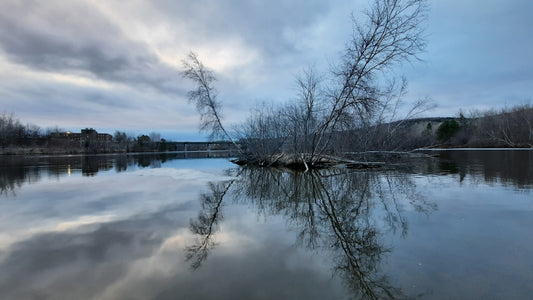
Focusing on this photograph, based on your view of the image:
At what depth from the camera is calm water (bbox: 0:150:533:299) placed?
2.88m

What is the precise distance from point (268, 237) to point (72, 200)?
23.5ft

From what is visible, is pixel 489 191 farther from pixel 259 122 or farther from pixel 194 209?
pixel 259 122

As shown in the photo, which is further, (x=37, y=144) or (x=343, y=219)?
(x=37, y=144)

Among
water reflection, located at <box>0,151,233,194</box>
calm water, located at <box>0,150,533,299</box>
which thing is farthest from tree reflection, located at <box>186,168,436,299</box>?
water reflection, located at <box>0,151,233,194</box>

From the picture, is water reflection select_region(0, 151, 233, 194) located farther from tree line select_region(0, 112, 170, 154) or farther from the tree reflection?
tree line select_region(0, 112, 170, 154)

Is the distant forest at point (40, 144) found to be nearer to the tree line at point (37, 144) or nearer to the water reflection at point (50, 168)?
the tree line at point (37, 144)

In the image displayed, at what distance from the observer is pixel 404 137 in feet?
90.1

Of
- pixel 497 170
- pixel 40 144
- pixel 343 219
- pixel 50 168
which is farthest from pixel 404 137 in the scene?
pixel 40 144

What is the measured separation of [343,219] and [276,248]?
2015mm

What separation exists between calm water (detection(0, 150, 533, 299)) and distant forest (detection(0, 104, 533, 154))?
40.6 feet

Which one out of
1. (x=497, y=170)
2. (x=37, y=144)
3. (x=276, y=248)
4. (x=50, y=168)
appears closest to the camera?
(x=276, y=248)

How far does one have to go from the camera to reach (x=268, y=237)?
180 inches

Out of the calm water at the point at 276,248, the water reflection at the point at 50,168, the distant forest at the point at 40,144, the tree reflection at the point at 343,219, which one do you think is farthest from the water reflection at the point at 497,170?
the distant forest at the point at 40,144

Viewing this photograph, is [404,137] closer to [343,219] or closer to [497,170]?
[497,170]
